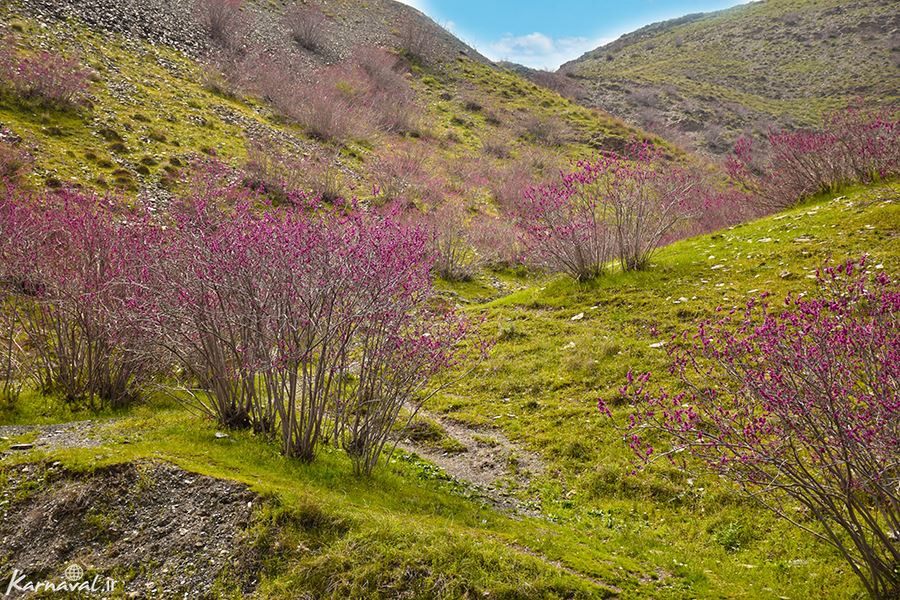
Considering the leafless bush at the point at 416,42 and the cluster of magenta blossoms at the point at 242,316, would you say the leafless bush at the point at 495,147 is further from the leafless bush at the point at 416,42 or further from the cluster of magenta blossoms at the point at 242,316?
the cluster of magenta blossoms at the point at 242,316

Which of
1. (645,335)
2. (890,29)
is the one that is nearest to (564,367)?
(645,335)

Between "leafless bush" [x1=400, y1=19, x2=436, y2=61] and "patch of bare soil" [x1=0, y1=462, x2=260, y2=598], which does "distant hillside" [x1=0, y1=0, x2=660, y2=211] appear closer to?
"leafless bush" [x1=400, y1=19, x2=436, y2=61]

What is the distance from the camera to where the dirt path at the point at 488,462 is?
812cm

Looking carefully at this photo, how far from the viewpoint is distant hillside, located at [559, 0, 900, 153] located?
2440 inches

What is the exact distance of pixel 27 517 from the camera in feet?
20.1

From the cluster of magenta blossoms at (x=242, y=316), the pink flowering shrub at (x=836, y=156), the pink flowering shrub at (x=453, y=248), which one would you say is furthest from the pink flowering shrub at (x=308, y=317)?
the pink flowering shrub at (x=836, y=156)

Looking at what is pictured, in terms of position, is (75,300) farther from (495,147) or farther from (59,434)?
(495,147)

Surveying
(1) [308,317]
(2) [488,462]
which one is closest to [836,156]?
(2) [488,462]

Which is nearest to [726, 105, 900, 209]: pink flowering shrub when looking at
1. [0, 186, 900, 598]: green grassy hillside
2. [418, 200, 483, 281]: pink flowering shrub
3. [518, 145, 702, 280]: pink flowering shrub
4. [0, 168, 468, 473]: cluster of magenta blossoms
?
[518, 145, 702, 280]: pink flowering shrub

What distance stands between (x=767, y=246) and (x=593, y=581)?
41.8 feet

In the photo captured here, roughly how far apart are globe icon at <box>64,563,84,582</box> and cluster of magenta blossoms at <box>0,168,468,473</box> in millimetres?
2735

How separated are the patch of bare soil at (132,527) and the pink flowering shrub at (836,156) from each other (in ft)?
68.2

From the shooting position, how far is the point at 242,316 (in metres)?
7.71

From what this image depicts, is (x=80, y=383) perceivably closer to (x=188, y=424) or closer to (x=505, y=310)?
(x=188, y=424)
